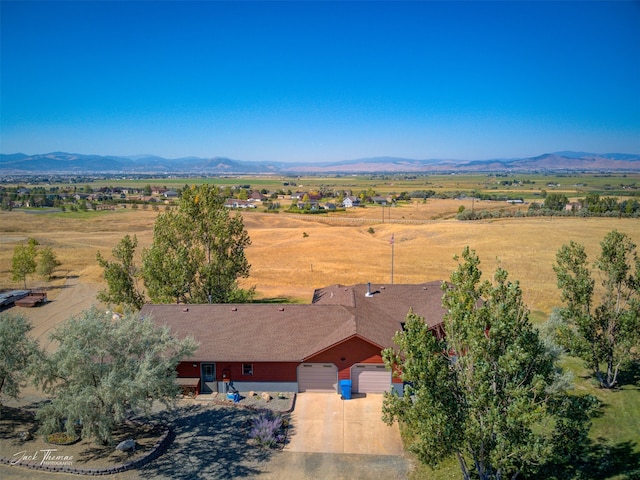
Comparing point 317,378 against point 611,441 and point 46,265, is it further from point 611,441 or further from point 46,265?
point 46,265

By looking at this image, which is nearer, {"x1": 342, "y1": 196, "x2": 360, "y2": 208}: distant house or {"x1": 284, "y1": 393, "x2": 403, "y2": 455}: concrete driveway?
{"x1": 284, "y1": 393, "x2": 403, "y2": 455}: concrete driveway

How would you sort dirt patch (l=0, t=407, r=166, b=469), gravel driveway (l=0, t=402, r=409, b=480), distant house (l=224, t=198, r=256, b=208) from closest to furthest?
gravel driveway (l=0, t=402, r=409, b=480)
dirt patch (l=0, t=407, r=166, b=469)
distant house (l=224, t=198, r=256, b=208)

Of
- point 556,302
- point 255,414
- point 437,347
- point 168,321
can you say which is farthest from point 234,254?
point 556,302

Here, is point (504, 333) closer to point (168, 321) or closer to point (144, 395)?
point (144, 395)

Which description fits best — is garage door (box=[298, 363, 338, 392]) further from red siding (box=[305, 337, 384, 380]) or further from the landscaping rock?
the landscaping rock

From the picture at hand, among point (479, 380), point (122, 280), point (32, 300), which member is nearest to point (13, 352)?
point (122, 280)

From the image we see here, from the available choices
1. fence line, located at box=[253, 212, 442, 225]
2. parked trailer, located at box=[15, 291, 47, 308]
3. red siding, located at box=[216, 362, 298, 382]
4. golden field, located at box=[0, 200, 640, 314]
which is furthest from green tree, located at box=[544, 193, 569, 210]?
parked trailer, located at box=[15, 291, 47, 308]
